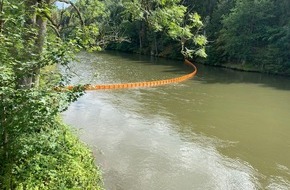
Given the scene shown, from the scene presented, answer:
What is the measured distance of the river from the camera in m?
7.84

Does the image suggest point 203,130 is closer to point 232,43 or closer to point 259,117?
point 259,117

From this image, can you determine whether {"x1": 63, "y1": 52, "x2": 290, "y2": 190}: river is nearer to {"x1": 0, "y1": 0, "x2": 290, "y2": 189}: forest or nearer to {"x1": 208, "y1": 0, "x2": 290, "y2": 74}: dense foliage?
{"x1": 0, "y1": 0, "x2": 290, "y2": 189}: forest

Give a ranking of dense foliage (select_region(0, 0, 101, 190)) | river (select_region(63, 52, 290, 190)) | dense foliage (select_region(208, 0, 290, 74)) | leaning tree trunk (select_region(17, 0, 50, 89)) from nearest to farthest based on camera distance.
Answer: dense foliage (select_region(0, 0, 101, 190)) < leaning tree trunk (select_region(17, 0, 50, 89)) < river (select_region(63, 52, 290, 190)) < dense foliage (select_region(208, 0, 290, 74))

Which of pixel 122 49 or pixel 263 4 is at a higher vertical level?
pixel 263 4

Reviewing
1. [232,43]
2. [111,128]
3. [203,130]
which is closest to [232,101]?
[203,130]

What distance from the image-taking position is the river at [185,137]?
784 cm

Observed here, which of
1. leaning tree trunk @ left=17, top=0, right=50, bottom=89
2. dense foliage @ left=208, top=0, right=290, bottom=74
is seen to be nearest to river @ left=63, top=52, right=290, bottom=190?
leaning tree trunk @ left=17, top=0, right=50, bottom=89

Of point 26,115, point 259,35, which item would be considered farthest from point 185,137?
point 259,35

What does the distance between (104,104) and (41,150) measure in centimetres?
1134

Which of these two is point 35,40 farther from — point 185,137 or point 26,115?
point 185,137

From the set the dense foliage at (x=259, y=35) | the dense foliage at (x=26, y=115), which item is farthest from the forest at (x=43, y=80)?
the dense foliage at (x=259, y=35)

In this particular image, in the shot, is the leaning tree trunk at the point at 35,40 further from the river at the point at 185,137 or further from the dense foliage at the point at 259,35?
the dense foliage at the point at 259,35

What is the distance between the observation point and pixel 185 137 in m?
10.8

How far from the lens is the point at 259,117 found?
45.5 feet
